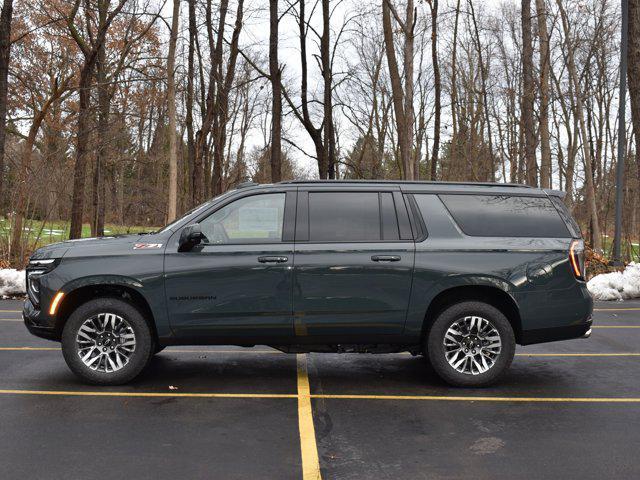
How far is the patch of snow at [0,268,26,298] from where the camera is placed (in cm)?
1360

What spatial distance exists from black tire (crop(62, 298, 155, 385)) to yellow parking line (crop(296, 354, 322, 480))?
1575 mm

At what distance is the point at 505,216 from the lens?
6.46 metres

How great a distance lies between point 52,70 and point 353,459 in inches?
1181

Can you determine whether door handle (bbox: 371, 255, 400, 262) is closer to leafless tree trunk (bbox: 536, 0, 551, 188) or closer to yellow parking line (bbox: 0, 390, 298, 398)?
yellow parking line (bbox: 0, 390, 298, 398)

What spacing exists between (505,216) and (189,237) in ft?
10.3

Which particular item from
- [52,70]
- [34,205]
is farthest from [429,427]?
[52,70]

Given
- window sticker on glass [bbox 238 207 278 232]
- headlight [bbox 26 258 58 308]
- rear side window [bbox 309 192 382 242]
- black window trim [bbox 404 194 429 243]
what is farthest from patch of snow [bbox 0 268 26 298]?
black window trim [bbox 404 194 429 243]

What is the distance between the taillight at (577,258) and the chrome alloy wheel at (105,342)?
4.36 m

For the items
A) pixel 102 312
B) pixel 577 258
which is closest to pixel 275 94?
pixel 102 312

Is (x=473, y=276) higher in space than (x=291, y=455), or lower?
higher

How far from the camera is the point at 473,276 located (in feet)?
20.3

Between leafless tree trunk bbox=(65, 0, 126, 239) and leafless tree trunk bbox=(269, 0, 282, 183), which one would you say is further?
leafless tree trunk bbox=(269, 0, 282, 183)

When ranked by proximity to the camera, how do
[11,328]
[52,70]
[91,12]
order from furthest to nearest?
[52,70] < [91,12] < [11,328]

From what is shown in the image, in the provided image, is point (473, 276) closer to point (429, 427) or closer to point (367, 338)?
point (367, 338)
